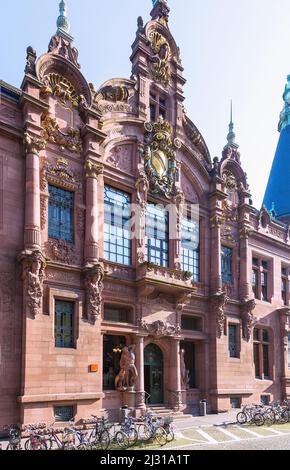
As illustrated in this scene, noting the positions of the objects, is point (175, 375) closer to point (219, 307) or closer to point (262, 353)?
point (219, 307)

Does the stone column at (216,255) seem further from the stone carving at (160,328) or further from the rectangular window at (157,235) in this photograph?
the stone carving at (160,328)

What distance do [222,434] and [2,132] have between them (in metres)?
16.5

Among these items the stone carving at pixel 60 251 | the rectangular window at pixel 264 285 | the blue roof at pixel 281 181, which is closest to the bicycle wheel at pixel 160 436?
the stone carving at pixel 60 251

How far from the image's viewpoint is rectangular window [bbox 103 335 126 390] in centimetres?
2444

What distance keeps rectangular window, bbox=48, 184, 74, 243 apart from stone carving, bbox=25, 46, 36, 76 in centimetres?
551

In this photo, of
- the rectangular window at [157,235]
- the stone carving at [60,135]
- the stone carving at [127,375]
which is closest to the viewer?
the stone carving at [60,135]

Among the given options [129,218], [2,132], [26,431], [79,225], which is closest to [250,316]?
[129,218]

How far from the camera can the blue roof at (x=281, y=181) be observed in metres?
48.1

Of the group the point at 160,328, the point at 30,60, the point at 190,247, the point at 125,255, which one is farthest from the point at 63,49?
the point at 160,328

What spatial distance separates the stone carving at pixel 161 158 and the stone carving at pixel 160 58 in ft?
9.43

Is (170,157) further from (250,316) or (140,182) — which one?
(250,316)

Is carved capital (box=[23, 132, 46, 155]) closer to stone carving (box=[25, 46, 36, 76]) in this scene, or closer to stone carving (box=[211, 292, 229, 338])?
stone carving (box=[25, 46, 36, 76])

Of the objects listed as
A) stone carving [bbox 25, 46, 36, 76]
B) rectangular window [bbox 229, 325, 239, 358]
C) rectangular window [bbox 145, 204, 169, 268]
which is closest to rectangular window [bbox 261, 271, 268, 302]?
rectangular window [bbox 229, 325, 239, 358]

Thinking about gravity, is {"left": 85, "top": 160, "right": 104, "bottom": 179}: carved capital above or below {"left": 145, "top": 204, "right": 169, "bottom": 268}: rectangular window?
above
